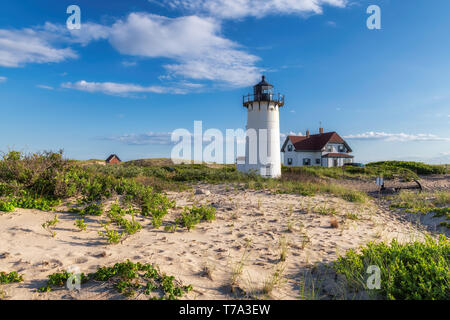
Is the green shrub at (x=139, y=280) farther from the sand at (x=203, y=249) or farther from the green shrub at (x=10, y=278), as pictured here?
the green shrub at (x=10, y=278)

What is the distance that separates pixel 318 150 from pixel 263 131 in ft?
79.4

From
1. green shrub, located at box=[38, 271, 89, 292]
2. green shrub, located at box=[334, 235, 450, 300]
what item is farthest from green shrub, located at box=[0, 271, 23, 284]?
green shrub, located at box=[334, 235, 450, 300]

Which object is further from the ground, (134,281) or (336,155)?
(336,155)

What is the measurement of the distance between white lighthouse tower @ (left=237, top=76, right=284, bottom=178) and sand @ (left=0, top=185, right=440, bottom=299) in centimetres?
1407

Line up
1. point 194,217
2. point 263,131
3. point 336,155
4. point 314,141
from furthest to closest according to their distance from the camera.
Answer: point 314,141 < point 336,155 < point 263,131 < point 194,217

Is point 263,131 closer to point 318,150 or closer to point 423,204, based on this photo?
point 423,204

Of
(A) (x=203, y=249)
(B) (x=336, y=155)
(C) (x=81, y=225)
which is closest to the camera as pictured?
(A) (x=203, y=249)

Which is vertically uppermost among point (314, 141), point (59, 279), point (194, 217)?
point (314, 141)

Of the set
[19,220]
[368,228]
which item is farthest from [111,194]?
[368,228]

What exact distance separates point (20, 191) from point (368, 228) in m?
10.9

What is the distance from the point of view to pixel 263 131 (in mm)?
22734

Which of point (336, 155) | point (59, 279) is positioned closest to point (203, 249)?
point (59, 279)

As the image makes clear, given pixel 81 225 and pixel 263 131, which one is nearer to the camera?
pixel 81 225
